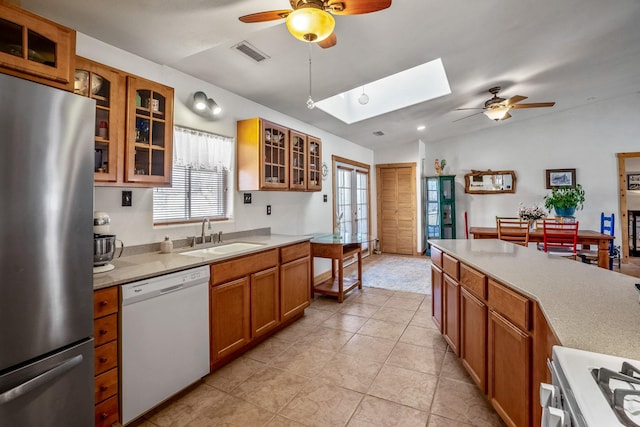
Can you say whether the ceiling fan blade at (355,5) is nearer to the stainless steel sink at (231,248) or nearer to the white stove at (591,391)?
the white stove at (591,391)

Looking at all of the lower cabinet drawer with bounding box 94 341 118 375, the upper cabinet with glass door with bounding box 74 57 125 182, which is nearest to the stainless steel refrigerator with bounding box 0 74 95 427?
the lower cabinet drawer with bounding box 94 341 118 375

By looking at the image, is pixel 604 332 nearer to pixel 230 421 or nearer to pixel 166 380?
pixel 230 421

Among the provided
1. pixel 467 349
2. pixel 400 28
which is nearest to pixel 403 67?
pixel 400 28

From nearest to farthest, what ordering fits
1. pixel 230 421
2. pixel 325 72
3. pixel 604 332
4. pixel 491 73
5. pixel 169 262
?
pixel 604 332
pixel 230 421
pixel 169 262
pixel 325 72
pixel 491 73

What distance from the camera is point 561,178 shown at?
6.22 meters

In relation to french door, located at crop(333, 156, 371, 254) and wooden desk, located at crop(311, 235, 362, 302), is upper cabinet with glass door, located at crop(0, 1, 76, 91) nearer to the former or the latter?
wooden desk, located at crop(311, 235, 362, 302)

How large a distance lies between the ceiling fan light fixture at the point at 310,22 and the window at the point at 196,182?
157cm

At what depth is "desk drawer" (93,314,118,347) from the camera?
1.61 m

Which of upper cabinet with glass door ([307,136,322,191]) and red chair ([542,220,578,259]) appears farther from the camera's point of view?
red chair ([542,220,578,259])

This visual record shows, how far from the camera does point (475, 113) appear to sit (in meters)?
5.35

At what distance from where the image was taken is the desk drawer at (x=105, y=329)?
1608mm

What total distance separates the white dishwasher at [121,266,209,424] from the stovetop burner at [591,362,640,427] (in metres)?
2.01

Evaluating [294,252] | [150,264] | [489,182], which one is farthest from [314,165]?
[489,182]

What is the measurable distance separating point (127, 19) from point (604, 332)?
2.87m
